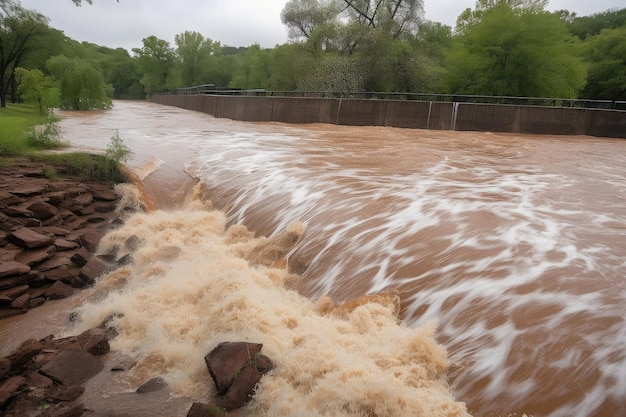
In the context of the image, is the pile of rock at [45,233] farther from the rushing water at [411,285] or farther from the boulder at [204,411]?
the boulder at [204,411]

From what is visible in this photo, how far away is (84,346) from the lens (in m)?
4.25

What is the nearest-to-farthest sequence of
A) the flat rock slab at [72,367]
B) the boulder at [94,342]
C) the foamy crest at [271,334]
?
the foamy crest at [271,334] < the flat rock slab at [72,367] < the boulder at [94,342]

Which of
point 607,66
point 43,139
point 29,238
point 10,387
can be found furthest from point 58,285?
point 607,66

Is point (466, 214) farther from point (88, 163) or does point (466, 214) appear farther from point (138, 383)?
point (88, 163)

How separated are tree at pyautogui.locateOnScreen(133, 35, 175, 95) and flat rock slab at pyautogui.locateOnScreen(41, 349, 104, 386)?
85316mm

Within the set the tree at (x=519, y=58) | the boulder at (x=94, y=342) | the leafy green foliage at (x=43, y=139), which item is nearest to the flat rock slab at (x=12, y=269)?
the boulder at (x=94, y=342)

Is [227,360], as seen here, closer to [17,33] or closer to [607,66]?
[17,33]

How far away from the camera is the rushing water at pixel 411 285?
3.11 m

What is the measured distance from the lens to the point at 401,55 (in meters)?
32.8

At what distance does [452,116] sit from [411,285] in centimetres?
1792

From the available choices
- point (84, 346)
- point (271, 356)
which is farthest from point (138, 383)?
point (271, 356)

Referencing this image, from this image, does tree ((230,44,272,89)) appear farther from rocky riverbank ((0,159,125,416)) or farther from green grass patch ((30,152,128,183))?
rocky riverbank ((0,159,125,416))

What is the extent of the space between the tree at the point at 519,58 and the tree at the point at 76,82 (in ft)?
90.9

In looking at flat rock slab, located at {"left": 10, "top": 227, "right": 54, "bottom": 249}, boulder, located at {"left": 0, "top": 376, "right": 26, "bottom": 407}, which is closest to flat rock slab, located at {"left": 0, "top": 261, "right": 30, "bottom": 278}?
flat rock slab, located at {"left": 10, "top": 227, "right": 54, "bottom": 249}
